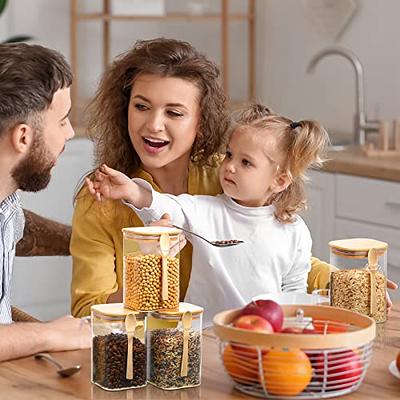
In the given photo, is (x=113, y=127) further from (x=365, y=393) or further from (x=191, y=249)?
(x=365, y=393)

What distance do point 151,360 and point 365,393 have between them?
14.0 inches

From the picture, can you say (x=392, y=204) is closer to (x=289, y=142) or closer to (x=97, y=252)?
(x=289, y=142)

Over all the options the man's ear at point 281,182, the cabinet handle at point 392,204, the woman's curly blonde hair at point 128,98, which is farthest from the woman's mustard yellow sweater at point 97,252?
the cabinet handle at point 392,204

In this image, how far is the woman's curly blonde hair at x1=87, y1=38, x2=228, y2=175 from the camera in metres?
2.56

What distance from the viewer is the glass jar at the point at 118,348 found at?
1.82 m

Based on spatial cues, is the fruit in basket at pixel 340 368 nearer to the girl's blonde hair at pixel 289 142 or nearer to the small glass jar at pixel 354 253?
the small glass jar at pixel 354 253

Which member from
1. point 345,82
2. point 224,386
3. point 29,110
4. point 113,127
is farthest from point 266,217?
point 345,82

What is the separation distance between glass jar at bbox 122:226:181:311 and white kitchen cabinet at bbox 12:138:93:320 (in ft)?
9.19

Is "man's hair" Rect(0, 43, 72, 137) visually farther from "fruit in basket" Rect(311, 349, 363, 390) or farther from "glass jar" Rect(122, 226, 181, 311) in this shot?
"fruit in basket" Rect(311, 349, 363, 390)

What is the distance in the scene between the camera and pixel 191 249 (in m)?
2.58

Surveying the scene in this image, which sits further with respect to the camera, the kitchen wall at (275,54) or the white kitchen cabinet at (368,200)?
the kitchen wall at (275,54)

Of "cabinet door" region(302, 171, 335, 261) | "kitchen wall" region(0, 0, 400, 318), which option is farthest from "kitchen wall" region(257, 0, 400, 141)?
"cabinet door" region(302, 171, 335, 261)

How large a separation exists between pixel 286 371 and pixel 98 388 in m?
0.33

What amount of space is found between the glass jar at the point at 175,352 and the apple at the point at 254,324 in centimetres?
10
